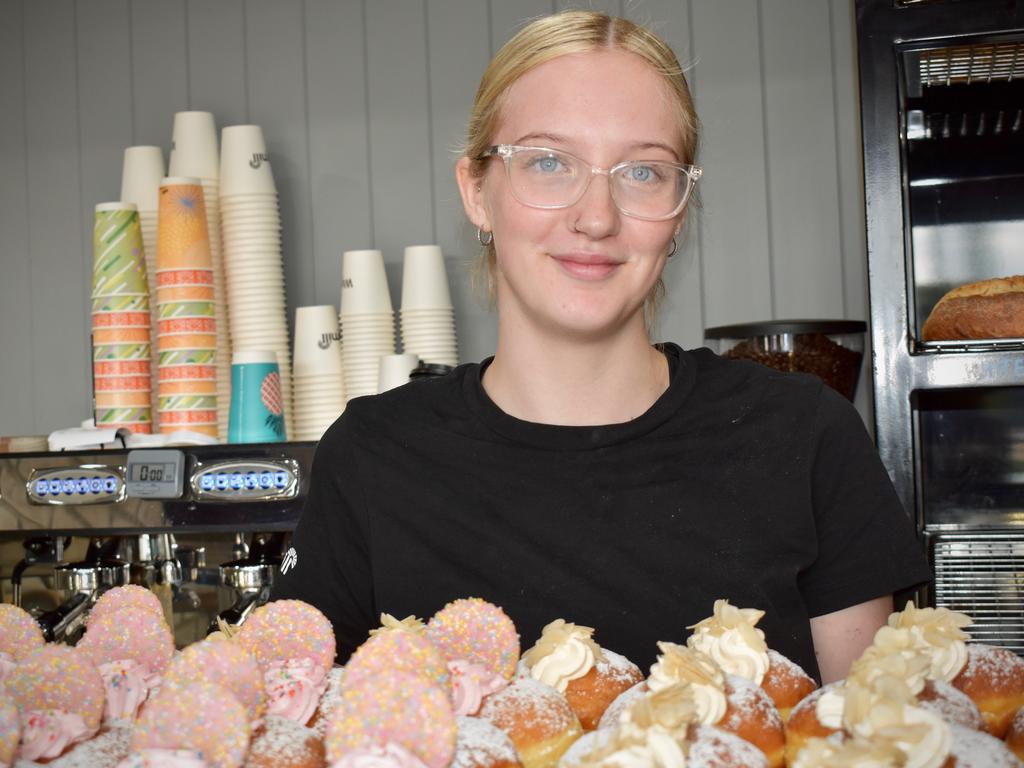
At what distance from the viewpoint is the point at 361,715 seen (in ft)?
1.72

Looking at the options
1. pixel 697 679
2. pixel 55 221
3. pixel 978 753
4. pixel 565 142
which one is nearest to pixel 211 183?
pixel 55 221

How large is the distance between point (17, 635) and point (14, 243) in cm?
237

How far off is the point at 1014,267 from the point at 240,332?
1513 mm

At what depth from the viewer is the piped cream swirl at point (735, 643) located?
706 mm

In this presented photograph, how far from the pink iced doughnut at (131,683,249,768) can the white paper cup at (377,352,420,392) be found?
1.50m

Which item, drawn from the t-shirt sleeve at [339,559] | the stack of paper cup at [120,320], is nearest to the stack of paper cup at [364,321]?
the stack of paper cup at [120,320]

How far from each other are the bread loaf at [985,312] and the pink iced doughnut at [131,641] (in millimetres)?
1428

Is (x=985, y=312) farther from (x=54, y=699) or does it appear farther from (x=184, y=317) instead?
(x=54, y=699)

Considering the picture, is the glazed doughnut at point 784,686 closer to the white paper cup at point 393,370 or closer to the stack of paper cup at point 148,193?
the white paper cup at point 393,370

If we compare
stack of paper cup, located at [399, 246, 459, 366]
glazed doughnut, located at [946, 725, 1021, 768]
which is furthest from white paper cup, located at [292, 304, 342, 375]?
glazed doughnut, located at [946, 725, 1021, 768]

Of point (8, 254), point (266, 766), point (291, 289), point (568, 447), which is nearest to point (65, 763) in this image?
point (266, 766)

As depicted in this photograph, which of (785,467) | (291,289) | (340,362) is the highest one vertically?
(291,289)

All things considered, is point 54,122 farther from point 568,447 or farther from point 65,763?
point 65,763

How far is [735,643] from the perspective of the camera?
2.36 ft
